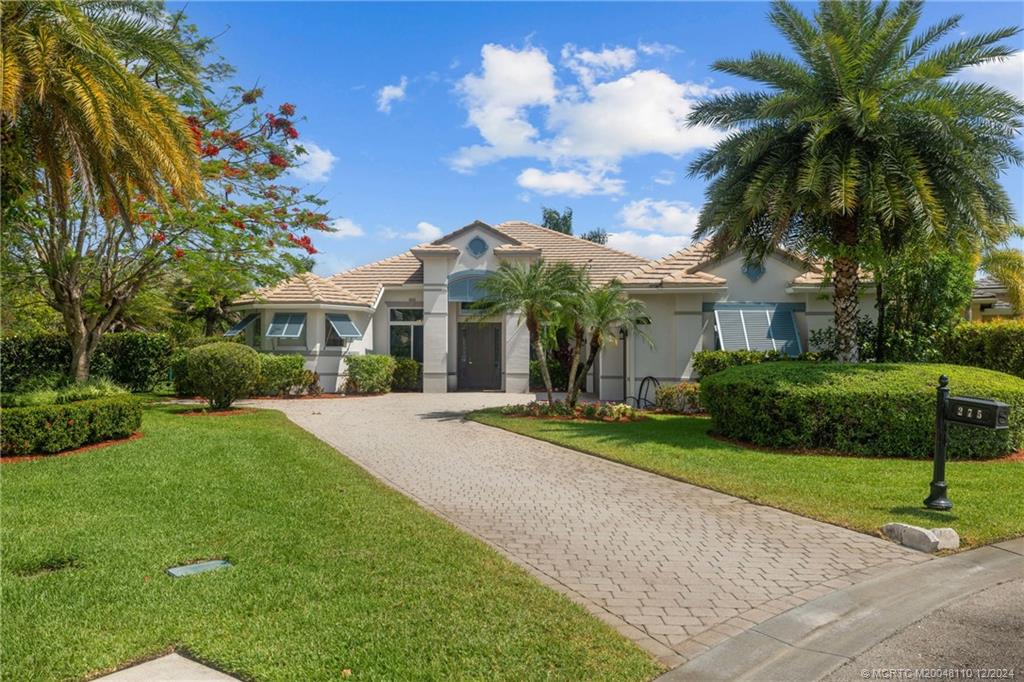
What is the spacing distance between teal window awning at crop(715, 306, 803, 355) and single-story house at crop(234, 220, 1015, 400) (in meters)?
0.03

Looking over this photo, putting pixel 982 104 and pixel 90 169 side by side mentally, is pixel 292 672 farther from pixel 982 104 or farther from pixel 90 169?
pixel 982 104

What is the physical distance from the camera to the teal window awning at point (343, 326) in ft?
72.2

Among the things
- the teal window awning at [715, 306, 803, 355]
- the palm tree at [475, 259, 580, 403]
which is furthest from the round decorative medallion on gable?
the teal window awning at [715, 306, 803, 355]

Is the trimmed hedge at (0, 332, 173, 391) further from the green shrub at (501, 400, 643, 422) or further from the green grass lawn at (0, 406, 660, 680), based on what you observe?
the green grass lawn at (0, 406, 660, 680)

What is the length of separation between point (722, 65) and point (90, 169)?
11565 millimetres

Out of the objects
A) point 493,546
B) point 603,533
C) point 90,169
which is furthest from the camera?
point 90,169

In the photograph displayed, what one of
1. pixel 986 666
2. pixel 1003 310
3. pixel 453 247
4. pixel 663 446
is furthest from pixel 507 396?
pixel 1003 310

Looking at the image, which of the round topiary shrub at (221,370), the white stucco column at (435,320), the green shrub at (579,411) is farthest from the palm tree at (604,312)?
the round topiary shrub at (221,370)

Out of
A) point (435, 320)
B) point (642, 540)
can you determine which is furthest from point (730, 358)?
point (642, 540)

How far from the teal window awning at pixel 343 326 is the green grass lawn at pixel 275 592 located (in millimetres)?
14197

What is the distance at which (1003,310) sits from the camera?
2520 centimetres

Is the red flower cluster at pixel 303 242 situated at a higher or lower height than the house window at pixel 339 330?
higher

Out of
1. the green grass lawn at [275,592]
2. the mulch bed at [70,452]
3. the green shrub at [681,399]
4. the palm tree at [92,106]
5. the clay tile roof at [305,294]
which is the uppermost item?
the palm tree at [92,106]

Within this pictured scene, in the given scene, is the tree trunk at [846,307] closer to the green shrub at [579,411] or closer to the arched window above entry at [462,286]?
the green shrub at [579,411]
